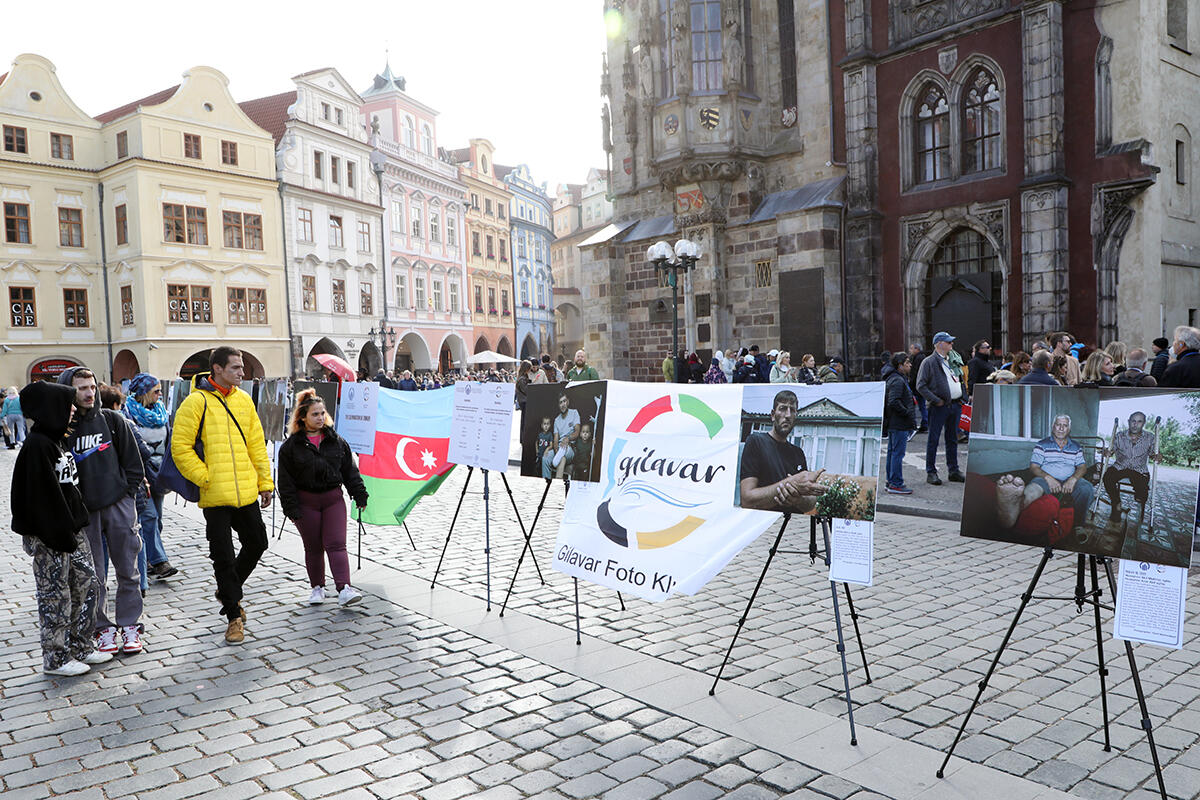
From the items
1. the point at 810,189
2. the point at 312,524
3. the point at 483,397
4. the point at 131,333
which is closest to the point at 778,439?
the point at 483,397

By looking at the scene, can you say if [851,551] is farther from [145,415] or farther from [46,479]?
[145,415]

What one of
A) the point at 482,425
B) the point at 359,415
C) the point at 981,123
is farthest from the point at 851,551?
the point at 981,123

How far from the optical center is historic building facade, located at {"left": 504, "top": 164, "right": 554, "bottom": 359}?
65.4 meters

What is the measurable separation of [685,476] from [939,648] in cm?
197

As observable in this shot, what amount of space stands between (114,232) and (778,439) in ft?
130

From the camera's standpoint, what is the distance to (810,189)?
72.0 ft

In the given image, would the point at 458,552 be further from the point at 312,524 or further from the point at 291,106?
the point at 291,106

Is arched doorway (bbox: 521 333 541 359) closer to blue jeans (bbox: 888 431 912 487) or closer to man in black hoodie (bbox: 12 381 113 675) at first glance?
blue jeans (bbox: 888 431 912 487)

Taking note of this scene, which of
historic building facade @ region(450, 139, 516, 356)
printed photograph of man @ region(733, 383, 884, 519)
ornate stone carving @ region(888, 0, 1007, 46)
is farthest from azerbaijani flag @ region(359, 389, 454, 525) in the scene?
historic building facade @ region(450, 139, 516, 356)

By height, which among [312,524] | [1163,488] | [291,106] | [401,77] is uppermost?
[401,77]

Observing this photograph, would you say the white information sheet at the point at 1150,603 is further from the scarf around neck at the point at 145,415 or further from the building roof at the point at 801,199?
the building roof at the point at 801,199

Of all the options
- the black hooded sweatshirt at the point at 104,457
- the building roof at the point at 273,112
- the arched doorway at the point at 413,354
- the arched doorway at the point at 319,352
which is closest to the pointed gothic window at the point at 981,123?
the black hooded sweatshirt at the point at 104,457

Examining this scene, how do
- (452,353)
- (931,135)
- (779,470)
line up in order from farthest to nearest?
1. (452,353)
2. (931,135)
3. (779,470)

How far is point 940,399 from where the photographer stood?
11242mm
